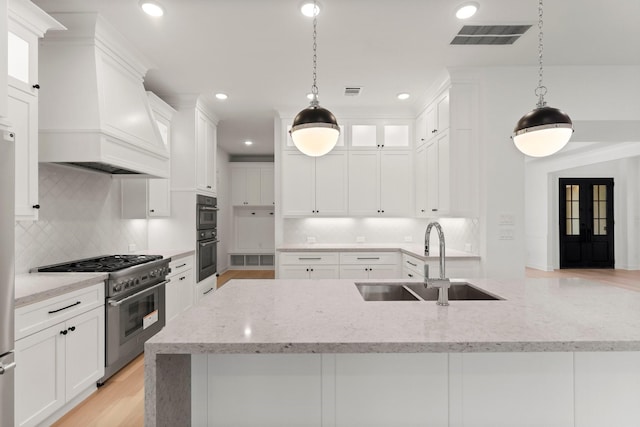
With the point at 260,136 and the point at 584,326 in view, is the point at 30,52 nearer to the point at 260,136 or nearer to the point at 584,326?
the point at 584,326

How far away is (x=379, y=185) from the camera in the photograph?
4840 mm

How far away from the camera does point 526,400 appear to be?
1.39m

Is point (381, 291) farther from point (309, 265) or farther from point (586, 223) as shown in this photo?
point (586, 223)

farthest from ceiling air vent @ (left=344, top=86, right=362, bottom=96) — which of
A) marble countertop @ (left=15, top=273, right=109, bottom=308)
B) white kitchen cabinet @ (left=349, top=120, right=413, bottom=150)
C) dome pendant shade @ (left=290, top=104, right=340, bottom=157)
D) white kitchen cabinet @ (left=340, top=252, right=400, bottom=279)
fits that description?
marble countertop @ (left=15, top=273, right=109, bottom=308)

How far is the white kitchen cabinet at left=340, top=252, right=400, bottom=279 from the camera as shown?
4.39 m

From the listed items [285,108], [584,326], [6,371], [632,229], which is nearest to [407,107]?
[285,108]

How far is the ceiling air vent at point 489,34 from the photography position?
9.02 feet

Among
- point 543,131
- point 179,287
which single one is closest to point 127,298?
point 179,287

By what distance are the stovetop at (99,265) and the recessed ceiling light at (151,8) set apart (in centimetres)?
193

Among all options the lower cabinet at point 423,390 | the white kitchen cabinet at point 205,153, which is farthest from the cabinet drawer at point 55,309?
the white kitchen cabinet at point 205,153

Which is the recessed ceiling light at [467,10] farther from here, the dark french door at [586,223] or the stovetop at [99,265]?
the dark french door at [586,223]

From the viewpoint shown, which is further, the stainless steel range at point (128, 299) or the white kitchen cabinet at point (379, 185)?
the white kitchen cabinet at point (379, 185)

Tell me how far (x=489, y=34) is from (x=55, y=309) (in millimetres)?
3724

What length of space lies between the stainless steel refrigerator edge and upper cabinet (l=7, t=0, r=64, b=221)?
53cm
